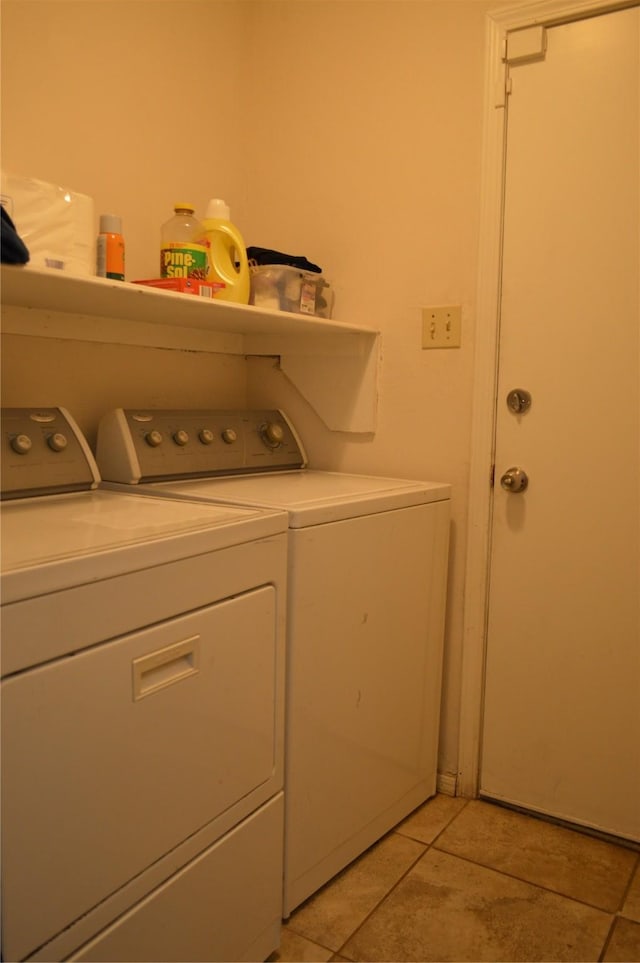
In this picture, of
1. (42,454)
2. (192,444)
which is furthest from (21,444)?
(192,444)

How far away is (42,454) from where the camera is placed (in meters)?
1.56

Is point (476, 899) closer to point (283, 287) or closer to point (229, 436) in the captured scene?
point (229, 436)

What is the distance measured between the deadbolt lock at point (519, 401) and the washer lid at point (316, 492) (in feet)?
0.93

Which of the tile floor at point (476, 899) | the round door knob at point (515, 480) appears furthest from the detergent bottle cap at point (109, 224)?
the tile floor at point (476, 899)

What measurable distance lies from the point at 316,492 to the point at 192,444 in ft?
1.36

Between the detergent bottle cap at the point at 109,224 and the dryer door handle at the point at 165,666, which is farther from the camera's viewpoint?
the detergent bottle cap at the point at 109,224

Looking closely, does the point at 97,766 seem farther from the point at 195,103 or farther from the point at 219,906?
the point at 195,103

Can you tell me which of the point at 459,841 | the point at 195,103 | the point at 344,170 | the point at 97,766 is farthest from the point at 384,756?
the point at 195,103

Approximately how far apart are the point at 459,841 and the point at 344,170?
1940 millimetres

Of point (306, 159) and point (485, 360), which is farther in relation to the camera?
point (306, 159)

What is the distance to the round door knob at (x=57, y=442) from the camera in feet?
5.20

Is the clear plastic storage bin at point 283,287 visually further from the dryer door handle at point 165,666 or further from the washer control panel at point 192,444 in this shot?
the dryer door handle at point 165,666

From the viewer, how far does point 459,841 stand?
183 centimetres

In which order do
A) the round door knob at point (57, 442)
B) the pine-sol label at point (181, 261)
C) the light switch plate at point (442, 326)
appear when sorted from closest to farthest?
the round door knob at point (57, 442)
the pine-sol label at point (181, 261)
the light switch plate at point (442, 326)
